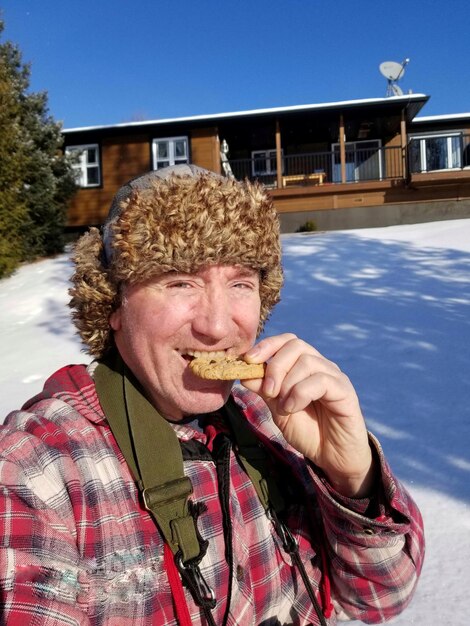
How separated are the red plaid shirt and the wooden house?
17375 mm

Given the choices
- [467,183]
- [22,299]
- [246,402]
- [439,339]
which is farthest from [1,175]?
[467,183]

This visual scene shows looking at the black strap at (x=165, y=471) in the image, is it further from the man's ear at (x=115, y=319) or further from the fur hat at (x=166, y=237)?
the fur hat at (x=166, y=237)

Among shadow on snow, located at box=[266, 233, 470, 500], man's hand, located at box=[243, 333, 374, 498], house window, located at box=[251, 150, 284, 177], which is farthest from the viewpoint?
house window, located at box=[251, 150, 284, 177]

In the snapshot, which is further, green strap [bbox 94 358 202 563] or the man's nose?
the man's nose

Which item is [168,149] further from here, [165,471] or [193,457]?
A: [165,471]

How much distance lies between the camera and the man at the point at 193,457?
127 centimetres

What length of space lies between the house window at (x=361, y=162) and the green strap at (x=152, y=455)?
20212 mm

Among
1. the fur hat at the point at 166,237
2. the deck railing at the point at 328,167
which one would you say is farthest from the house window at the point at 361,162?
the fur hat at the point at 166,237

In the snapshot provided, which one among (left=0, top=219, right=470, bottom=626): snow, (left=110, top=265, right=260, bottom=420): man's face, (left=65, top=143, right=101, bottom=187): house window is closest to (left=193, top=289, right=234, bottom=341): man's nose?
(left=110, top=265, right=260, bottom=420): man's face

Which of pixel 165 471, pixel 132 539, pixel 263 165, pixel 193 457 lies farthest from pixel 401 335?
pixel 263 165

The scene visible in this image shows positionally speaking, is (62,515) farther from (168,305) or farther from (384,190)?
(384,190)

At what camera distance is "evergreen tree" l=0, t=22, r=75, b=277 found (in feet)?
44.0

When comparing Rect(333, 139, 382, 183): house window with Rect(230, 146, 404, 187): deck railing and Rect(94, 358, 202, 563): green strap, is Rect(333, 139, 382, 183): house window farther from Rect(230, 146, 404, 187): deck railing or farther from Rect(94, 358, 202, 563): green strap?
Rect(94, 358, 202, 563): green strap

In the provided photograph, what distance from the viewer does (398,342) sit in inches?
261
